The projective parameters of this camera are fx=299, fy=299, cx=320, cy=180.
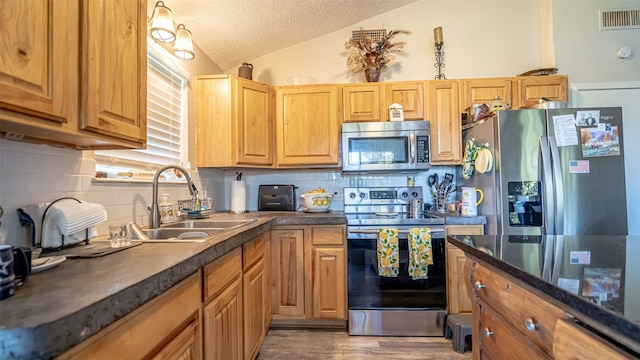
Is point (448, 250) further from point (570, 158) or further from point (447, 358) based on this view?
point (570, 158)

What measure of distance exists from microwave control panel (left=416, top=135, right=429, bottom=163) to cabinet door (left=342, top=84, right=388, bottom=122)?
0.39 m

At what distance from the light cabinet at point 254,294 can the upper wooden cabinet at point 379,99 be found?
4.51 ft

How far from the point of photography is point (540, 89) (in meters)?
2.59

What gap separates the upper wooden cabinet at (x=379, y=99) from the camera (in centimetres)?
264

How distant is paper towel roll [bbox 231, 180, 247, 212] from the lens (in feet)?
9.00

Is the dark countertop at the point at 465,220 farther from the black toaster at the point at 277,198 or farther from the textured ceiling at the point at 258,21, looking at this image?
the textured ceiling at the point at 258,21

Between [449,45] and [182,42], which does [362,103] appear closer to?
[449,45]

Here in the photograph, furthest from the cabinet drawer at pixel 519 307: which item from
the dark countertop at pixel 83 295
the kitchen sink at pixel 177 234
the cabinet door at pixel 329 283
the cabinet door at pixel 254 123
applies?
the cabinet door at pixel 254 123

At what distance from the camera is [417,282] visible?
7.34ft

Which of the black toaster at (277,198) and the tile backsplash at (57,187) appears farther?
the black toaster at (277,198)

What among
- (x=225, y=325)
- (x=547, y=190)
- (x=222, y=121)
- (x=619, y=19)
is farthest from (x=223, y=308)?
(x=619, y=19)

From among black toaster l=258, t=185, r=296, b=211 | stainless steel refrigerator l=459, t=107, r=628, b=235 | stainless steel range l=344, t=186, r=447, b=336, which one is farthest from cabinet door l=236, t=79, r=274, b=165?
stainless steel refrigerator l=459, t=107, r=628, b=235

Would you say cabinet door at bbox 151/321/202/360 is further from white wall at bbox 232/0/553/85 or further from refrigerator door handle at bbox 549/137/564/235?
white wall at bbox 232/0/553/85

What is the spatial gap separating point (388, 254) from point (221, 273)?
1289 millimetres
